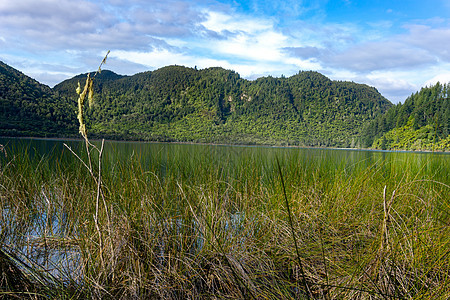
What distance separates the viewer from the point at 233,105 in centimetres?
13538

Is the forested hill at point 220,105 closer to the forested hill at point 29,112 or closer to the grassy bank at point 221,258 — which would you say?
Result: the forested hill at point 29,112

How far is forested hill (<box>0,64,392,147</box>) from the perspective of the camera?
82.2m

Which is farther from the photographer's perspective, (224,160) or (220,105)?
(220,105)

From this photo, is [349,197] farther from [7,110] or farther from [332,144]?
[332,144]

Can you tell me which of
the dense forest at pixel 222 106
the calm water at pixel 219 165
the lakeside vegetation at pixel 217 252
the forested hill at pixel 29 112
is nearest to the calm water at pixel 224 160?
the calm water at pixel 219 165

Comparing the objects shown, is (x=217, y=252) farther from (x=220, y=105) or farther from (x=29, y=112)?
(x=220, y=105)

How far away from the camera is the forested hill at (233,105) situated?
3819 inches

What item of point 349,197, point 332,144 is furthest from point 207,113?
point 349,197

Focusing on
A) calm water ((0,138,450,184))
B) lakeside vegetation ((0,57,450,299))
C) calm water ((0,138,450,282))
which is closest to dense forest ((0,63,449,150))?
calm water ((0,138,450,184))

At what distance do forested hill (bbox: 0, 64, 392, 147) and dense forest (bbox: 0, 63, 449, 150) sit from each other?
274 mm

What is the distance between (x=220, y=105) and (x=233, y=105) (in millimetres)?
8005

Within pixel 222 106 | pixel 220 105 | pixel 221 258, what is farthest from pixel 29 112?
pixel 222 106

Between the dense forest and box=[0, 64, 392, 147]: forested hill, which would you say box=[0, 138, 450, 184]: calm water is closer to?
the dense forest

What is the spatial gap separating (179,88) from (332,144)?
81411 mm
